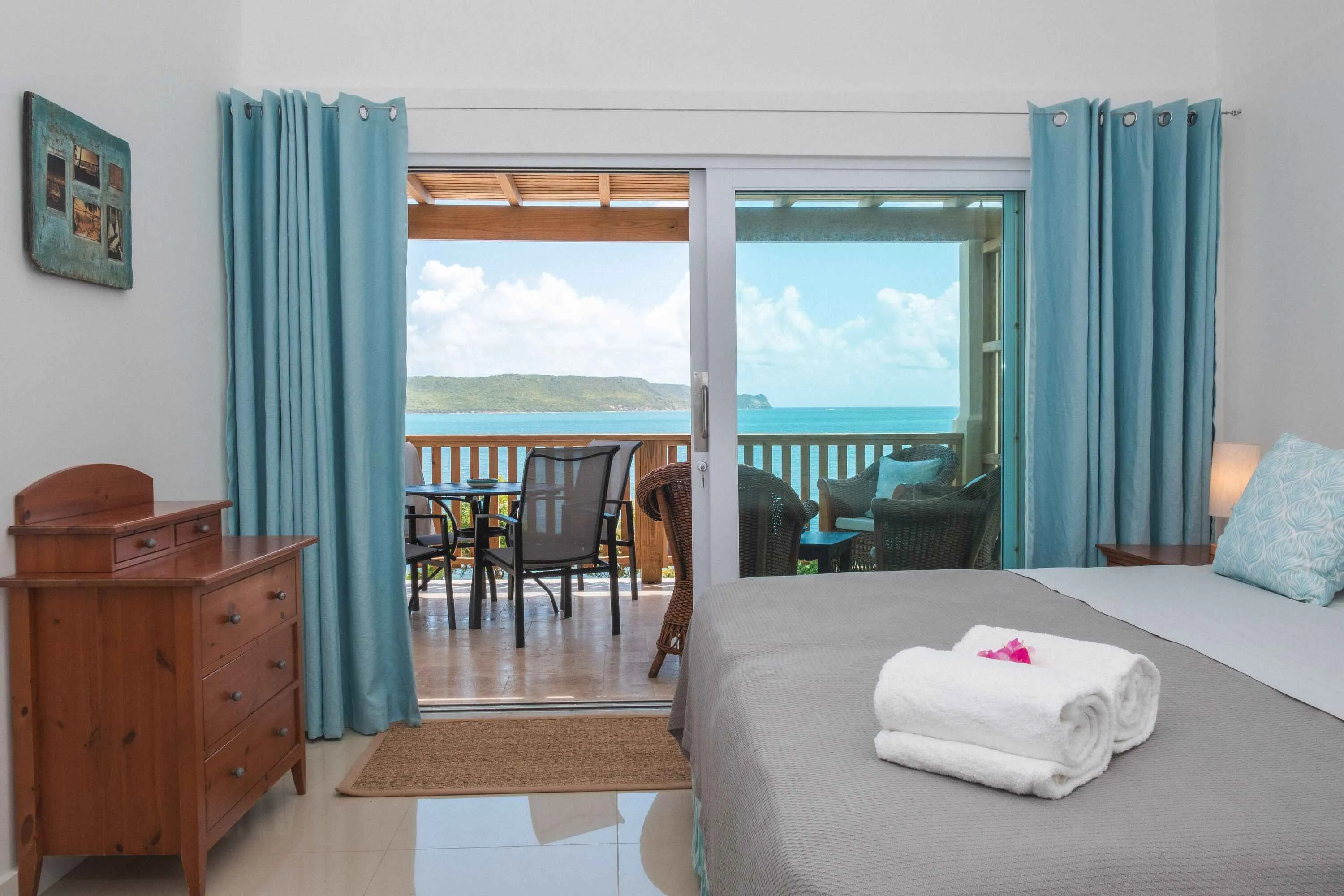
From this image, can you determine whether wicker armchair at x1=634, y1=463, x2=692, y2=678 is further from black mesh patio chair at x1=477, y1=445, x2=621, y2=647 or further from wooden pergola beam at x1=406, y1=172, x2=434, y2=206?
wooden pergola beam at x1=406, y1=172, x2=434, y2=206

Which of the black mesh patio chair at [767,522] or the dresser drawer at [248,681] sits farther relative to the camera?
the black mesh patio chair at [767,522]

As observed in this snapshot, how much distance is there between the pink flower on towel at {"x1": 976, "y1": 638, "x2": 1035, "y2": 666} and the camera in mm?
1299

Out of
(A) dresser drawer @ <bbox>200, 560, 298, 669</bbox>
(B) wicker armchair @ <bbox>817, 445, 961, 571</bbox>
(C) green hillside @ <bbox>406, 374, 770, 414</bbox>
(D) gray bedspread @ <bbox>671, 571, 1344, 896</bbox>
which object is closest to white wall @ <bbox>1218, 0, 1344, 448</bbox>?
(B) wicker armchair @ <bbox>817, 445, 961, 571</bbox>

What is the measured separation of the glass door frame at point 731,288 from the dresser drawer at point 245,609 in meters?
1.36

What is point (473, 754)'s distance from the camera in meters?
2.87

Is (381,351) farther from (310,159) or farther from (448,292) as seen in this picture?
(448,292)

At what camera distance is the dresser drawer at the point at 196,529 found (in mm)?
2252

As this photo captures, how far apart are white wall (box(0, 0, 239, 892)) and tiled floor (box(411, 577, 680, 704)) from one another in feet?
4.22

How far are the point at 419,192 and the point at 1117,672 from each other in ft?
16.5

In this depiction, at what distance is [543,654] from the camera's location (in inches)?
162

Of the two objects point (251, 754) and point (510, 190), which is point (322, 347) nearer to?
point (251, 754)

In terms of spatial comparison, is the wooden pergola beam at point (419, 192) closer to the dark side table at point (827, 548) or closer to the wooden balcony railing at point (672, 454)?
the wooden balcony railing at point (672, 454)

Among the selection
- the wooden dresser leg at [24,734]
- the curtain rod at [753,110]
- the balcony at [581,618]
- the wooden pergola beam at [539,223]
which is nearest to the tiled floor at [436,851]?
the wooden dresser leg at [24,734]

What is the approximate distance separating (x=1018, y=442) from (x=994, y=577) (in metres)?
1.12
